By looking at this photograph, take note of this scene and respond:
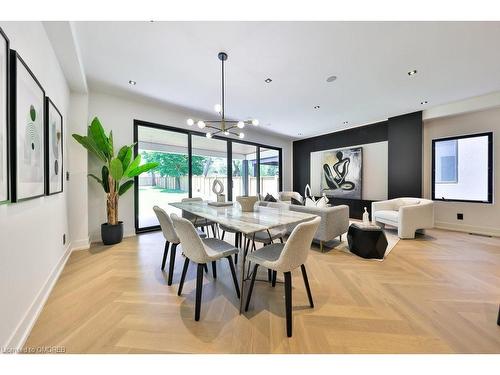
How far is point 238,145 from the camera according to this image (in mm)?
5926

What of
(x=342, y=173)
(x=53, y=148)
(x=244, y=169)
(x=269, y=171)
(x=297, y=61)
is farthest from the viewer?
(x=269, y=171)

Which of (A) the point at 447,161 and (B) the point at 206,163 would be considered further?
(B) the point at 206,163

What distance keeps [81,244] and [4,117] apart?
2.69 meters

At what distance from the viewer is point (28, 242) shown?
1521 millimetres

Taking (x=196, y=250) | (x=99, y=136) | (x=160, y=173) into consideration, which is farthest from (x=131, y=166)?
(x=196, y=250)

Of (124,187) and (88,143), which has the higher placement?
(88,143)

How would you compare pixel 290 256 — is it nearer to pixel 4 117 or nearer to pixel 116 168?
pixel 4 117

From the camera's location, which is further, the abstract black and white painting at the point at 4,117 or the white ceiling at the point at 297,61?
the white ceiling at the point at 297,61

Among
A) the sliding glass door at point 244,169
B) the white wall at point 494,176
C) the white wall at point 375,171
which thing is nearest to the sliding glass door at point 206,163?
the sliding glass door at point 244,169

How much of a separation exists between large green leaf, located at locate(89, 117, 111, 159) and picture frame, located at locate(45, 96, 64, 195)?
0.53 m

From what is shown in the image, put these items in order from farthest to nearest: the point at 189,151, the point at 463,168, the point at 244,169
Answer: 1. the point at 244,169
2. the point at 189,151
3. the point at 463,168

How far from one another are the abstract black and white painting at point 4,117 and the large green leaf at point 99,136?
198 cm

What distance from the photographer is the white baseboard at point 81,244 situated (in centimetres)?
304

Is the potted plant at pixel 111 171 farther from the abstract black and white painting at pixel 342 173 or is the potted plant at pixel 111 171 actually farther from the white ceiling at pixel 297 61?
the abstract black and white painting at pixel 342 173
